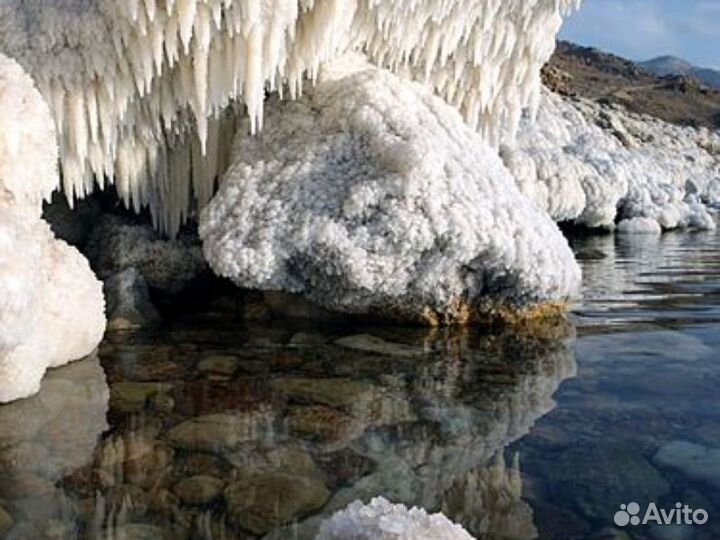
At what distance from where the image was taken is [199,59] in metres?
6.06

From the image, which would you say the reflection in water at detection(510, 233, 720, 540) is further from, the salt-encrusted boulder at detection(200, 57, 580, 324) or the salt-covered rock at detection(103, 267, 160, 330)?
the salt-covered rock at detection(103, 267, 160, 330)

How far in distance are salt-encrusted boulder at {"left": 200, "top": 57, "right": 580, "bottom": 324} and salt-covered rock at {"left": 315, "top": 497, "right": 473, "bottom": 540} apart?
3.57m

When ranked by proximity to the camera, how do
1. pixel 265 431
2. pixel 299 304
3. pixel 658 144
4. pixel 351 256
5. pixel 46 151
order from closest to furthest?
pixel 265 431, pixel 46 151, pixel 351 256, pixel 299 304, pixel 658 144

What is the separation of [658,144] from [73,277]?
29.8 metres

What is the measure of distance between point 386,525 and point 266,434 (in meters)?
1.80

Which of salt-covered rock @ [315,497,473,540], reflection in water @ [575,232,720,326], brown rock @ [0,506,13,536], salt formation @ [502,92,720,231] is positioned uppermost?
salt formation @ [502,92,720,231]

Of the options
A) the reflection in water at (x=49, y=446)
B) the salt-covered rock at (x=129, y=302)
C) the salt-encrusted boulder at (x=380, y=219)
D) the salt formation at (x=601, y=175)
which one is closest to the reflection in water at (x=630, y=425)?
the salt-encrusted boulder at (x=380, y=219)

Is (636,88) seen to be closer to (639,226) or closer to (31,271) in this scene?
(639,226)

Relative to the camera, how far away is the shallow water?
348cm

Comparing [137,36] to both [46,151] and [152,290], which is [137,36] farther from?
[152,290]

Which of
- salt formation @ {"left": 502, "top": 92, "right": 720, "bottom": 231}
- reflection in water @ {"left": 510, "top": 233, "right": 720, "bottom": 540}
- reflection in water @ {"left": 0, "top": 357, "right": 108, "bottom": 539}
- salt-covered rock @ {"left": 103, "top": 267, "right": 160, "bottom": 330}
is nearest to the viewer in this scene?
reflection in water @ {"left": 0, "top": 357, "right": 108, "bottom": 539}

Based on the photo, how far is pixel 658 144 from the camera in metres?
31.6

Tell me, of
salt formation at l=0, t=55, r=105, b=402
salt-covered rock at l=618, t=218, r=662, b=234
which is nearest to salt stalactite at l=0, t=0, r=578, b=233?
salt formation at l=0, t=55, r=105, b=402

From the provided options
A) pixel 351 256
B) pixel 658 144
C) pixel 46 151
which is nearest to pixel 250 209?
pixel 351 256
